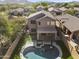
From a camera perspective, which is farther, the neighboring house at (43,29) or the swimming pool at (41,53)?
the neighboring house at (43,29)

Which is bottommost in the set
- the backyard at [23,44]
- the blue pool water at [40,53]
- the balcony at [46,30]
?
the blue pool water at [40,53]

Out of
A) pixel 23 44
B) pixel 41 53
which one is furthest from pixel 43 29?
pixel 41 53

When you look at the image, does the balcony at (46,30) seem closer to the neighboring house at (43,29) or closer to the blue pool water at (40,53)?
the neighboring house at (43,29)

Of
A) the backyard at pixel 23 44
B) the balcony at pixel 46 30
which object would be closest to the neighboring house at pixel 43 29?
the balcony at pixel 46 30

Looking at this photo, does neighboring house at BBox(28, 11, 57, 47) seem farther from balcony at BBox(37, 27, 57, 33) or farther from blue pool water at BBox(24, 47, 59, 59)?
blue pool water at BBox(24, 47, 59, 59)

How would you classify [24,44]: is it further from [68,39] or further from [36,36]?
[68,39]

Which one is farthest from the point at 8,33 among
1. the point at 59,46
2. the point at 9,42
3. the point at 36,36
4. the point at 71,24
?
the point at 71,24

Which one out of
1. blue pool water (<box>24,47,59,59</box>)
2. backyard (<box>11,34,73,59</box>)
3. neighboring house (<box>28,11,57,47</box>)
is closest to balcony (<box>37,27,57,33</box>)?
neighboring house (<box>28,11,57,47</box>)
